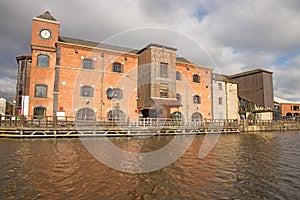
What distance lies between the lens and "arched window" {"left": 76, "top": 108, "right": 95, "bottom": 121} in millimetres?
24094

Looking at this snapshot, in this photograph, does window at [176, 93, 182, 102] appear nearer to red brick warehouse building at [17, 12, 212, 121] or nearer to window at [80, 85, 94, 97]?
red brick warehouse building at [17, 12, 212, 121]

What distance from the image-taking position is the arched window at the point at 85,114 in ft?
79.0

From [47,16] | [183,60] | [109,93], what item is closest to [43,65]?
[47,16]

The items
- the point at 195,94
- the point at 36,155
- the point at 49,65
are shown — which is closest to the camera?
the point at 36,155

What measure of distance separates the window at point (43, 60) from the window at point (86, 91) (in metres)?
4.57

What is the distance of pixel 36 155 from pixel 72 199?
6.47 m

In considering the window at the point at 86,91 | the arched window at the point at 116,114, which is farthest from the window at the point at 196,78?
the window at the point at 86,91

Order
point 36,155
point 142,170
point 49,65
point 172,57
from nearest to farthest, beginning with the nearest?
1. point 142,170
2. point 36,155
3. point 49,65
4. point 172,57

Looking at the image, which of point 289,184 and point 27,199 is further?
point 289,184

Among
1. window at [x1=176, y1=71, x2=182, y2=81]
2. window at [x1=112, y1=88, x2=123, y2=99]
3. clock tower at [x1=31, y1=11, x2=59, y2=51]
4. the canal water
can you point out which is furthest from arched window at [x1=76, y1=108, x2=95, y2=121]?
the canal water

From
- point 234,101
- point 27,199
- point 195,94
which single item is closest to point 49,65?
point 195,94

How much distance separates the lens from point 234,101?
37.6 meters

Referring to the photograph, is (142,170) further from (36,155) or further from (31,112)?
(31,112)

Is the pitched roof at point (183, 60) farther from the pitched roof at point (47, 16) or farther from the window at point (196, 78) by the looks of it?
the pitched roof at point (47, 16)
